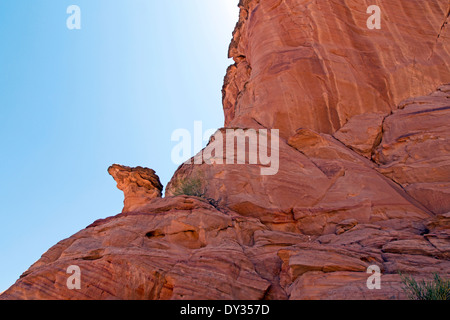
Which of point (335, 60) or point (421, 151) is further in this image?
point (335, 60)

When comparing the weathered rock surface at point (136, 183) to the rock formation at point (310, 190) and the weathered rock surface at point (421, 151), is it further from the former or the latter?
the weathered rock surface at point (421, 151)

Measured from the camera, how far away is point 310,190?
51.4 feet

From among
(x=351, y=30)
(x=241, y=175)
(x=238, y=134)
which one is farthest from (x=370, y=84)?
(x=241, y=175)

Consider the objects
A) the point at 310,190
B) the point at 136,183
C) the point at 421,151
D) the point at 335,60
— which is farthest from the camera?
the point at 335,60

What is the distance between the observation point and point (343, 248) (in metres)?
10.9

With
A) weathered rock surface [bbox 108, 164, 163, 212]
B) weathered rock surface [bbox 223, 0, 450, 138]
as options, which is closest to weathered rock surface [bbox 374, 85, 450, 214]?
weathered rock surface [bbox 223, 0, 450, 138]

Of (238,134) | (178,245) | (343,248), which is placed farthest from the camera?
(238,134)

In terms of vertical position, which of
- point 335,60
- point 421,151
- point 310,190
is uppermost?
point 335,60

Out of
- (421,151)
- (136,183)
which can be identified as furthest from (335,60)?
(136,183)

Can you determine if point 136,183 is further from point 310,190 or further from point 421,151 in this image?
point 421,151
